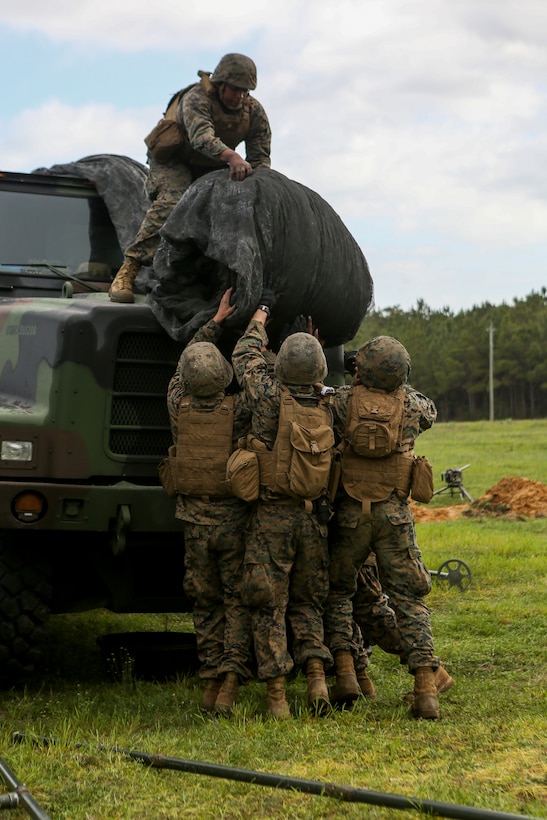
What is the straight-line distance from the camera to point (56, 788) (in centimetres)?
425

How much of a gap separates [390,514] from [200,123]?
2.26 m

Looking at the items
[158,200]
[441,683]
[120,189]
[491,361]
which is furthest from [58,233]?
[491,361]

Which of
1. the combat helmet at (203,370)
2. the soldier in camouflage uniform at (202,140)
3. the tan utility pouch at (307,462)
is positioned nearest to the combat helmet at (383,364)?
the tan utility pouch at (307,462)

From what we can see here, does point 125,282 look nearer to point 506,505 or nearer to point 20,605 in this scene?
point 20,605

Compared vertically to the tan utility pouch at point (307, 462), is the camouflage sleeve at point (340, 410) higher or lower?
higher

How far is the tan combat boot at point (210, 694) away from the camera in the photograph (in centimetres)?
564

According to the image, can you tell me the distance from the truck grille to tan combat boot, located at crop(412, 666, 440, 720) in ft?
5.39

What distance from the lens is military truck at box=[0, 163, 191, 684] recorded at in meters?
5.64

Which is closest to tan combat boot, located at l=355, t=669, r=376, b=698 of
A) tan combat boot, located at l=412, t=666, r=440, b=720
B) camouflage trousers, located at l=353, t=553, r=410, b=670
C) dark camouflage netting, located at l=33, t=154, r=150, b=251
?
camouflage trousers, located at l=353, t=553, r=410, b=670

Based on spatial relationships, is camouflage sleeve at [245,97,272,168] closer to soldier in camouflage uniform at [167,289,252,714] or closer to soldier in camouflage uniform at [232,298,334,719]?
soldier in camouflage uniform at [167,289,252,714]

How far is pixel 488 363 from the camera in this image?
64.4 metres

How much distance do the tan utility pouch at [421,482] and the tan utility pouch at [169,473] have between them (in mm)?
1109

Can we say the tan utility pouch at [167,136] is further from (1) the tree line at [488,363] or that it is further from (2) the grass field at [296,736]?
(1) the tree line at [488,363]

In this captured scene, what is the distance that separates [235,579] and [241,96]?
8.33 feet
